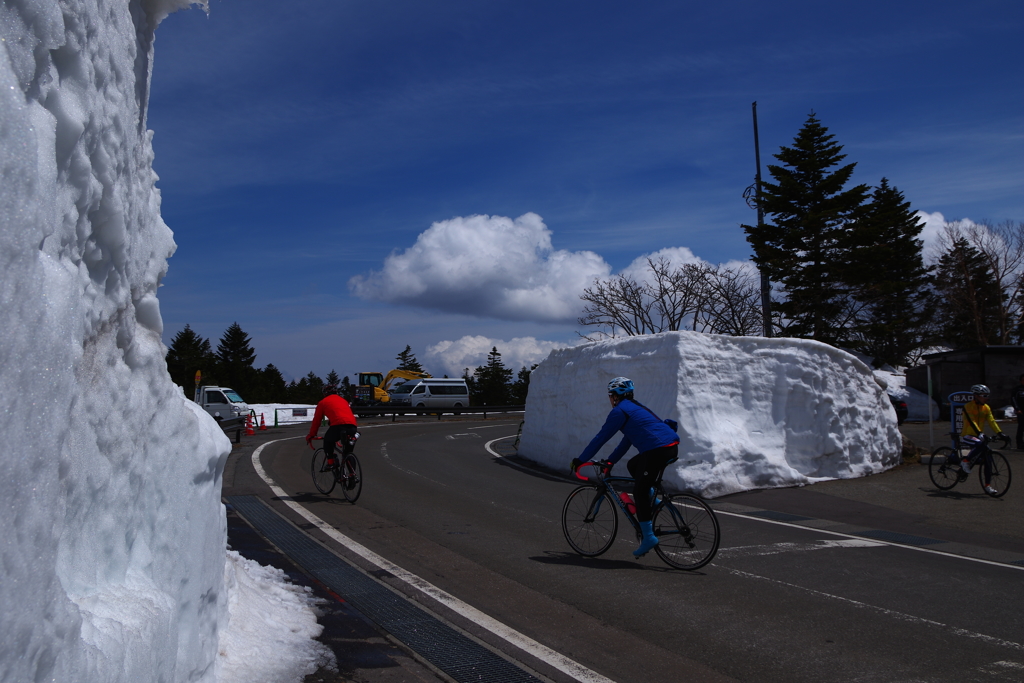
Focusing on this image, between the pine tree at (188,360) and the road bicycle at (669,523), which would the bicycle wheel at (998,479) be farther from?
the pine tree at (188,360)

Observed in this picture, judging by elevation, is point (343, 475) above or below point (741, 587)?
above

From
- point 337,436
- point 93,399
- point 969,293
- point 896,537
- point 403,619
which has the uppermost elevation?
point 969,293

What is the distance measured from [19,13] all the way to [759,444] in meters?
12.8

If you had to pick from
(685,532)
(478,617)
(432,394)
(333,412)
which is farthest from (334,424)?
(432,394)

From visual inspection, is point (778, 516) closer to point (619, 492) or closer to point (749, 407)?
point (749, 407)

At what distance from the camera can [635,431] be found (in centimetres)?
733

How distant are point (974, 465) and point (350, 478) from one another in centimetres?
1018

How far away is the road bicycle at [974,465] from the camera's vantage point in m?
11.3

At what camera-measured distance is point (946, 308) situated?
4531cm

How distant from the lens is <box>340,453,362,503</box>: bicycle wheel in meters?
11.0

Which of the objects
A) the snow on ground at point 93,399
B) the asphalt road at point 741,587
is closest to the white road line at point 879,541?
the asphalt road at point 741,587

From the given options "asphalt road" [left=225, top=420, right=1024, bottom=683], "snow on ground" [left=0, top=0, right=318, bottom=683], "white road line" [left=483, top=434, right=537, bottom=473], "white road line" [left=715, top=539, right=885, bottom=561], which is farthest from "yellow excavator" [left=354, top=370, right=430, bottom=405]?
"snow on ground" [left=0, top=0, right=318, bottom=683]

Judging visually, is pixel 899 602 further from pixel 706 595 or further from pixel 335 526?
pixel 335 526

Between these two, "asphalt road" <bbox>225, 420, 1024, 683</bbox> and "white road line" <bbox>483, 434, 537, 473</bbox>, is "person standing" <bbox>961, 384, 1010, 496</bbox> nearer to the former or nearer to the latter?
"asphalt road" <bbox>225, 420, 1024, 683</bbox>
